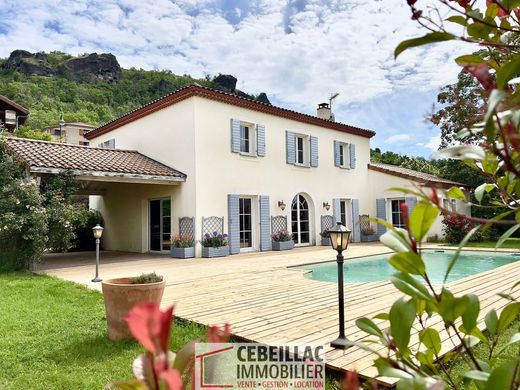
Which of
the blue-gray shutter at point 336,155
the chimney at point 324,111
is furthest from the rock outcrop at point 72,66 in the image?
the blue-gray shutter at point 336,155

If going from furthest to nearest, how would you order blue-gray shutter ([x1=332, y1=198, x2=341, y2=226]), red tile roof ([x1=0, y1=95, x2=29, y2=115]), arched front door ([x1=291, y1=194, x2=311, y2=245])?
red tile roof ([x1=0, y1=95, x2=29, y2=115])
blue-gray shutter ([x1=332, y1=198, x2=341, y2=226])
arched front door ([x1=291, y1=194, x2=311, y2=245])

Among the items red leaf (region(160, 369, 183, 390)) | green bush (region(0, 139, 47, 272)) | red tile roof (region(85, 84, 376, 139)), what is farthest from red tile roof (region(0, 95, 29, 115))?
red leaf (region(160, 369, 183, 390))

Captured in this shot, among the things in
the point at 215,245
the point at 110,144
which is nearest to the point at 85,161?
the point at 215,245

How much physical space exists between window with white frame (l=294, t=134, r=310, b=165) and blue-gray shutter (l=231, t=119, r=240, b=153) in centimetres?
324

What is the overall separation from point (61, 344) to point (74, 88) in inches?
1925

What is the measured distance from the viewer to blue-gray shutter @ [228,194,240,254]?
11.8 metres

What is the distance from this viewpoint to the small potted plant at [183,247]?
1078cm

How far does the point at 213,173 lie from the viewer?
11672 mm

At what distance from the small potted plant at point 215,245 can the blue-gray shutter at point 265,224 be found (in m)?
1.74

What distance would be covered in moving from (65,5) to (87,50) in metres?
45.0

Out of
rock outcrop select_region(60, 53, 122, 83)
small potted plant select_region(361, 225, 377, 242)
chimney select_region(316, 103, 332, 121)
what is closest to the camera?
small potted plant select_region(361, 225, 377, 242)

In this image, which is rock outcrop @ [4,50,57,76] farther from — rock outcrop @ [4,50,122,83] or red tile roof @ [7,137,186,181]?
red tile roof @ [7,137,186,181]

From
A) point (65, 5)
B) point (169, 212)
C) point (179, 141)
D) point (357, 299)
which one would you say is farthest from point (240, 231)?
point (65, 5)

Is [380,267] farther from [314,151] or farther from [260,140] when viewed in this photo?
[314,151]
